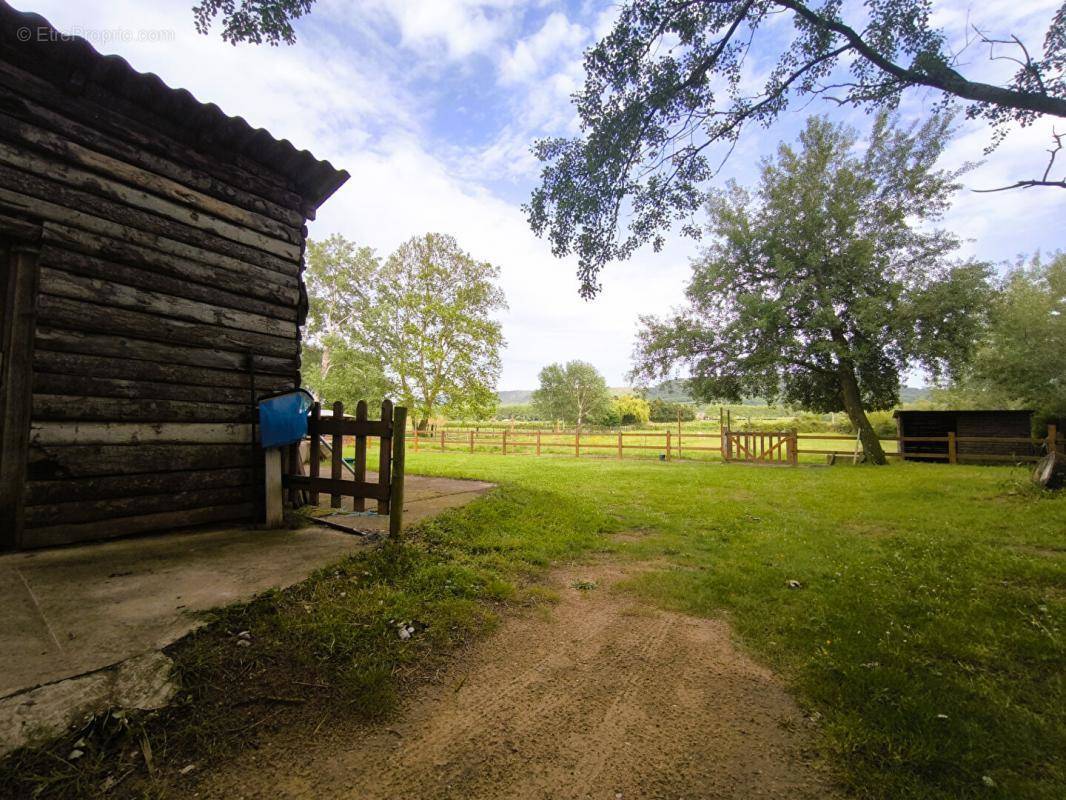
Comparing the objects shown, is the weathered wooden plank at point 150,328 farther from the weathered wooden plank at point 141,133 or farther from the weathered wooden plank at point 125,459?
the weathered wooden plank at point 141,133

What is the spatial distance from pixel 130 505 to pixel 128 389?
101 centimetres

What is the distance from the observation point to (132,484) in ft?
12.1

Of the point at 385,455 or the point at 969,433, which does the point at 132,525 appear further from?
the point at 969,433

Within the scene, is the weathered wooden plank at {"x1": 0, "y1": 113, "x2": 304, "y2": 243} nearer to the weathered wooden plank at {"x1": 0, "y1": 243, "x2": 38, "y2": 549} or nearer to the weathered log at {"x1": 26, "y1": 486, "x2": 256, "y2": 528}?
the weathered wooden plank at {"x1": 0, "y1": 243, "x2": 38, "y2": 549}

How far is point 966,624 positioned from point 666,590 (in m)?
1.99

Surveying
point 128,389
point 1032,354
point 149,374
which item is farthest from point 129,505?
point 1032,354

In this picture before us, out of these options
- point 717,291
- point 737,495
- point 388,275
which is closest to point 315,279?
point 388,275

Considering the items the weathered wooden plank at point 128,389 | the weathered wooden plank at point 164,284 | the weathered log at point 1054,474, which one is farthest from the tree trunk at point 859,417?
the weathered wooden plank at point 128,389

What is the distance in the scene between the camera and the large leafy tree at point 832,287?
14.1m

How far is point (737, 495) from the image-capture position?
883cm

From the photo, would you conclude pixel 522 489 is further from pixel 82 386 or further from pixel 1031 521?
pixel 1031 521

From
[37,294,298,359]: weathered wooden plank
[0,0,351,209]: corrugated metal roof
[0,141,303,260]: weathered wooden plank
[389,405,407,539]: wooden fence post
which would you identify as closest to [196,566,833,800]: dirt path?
[389,405,407,539]: wooden fence post

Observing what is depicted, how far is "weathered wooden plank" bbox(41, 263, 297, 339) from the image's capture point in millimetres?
3426

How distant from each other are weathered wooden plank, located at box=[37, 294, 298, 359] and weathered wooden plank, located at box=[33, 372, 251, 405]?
411mm
